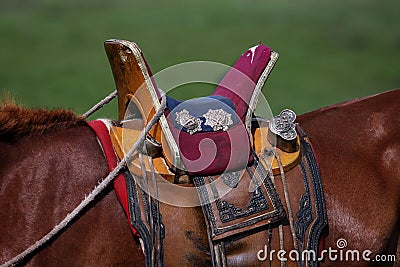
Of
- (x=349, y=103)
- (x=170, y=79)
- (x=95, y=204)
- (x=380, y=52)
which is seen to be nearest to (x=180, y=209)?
(x=95, y=204)

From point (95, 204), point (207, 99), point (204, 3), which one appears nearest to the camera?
point (95, 204)

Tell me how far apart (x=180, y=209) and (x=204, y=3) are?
21.5 m

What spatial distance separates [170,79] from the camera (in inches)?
126

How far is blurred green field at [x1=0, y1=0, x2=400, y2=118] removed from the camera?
15.6 m

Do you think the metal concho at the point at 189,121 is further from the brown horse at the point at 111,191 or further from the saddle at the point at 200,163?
the brown horse at the point at 111,191

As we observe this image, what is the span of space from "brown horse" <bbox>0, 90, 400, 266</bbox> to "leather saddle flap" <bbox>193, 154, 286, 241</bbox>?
0.08 metres

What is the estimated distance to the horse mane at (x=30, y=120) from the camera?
3.06 meters

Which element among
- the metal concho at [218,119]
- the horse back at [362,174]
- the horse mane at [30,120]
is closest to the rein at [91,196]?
the metal concho at [218,119]

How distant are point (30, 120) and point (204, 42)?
16.6 m

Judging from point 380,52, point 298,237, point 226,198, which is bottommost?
point 298,237

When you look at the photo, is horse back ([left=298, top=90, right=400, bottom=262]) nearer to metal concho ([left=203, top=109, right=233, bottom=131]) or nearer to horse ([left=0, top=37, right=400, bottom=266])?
horse ([left=0, top=37, right=400, bottom=266])

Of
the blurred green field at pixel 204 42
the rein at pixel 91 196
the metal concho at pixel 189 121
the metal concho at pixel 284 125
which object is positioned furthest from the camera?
the blurred green field at pixel 204 42

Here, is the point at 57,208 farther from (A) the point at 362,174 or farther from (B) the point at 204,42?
(B) the point at 204,42

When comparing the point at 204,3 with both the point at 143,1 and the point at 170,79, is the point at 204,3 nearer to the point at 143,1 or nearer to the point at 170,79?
the point at 143,1
